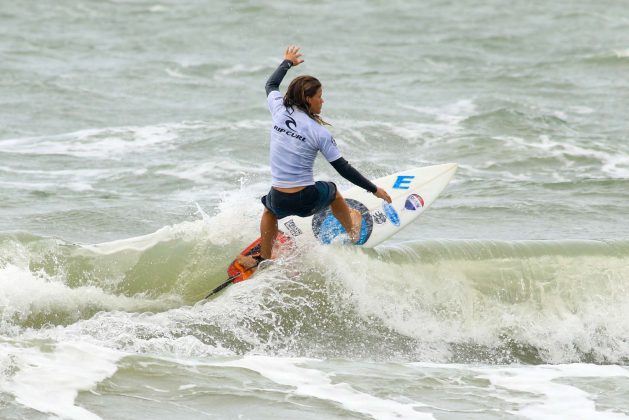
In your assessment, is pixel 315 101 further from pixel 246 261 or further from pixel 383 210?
pixel 383 210

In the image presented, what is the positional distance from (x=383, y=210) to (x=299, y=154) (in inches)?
66.4

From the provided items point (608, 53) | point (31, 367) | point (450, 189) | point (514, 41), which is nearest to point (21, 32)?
point (514, 41)

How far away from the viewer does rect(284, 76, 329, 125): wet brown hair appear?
7.59 metres

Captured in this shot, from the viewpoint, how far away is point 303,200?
797cm

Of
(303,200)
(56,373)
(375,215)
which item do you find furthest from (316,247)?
(56,373)

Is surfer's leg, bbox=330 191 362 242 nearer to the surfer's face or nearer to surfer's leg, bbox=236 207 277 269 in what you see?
surfer's leg, bbox=236 207 277 269

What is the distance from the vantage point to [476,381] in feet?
22.7

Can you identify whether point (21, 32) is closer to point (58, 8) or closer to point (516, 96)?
point (58, 8)

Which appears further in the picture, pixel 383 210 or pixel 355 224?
pixel 383 210

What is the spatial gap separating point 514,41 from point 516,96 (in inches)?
225

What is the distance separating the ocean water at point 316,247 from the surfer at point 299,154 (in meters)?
0.82

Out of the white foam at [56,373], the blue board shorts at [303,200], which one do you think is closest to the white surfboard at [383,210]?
the blue board shorts at [303,200]

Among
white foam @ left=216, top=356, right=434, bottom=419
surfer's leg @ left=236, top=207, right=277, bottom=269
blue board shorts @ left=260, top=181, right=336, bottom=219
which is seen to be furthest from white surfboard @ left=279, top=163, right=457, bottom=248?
white foam @ left=216, top=356, right=434, bottom=419

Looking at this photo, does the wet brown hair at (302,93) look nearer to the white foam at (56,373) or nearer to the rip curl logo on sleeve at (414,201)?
the rip curl logo on sleeve at (414,201)
